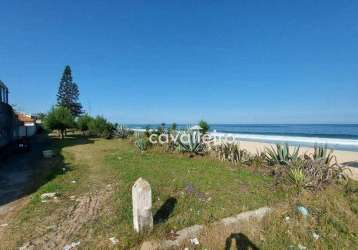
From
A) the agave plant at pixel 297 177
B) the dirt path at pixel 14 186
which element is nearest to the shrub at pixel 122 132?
the dirt path at pixel 14 186

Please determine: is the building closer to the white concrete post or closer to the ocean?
the ocean

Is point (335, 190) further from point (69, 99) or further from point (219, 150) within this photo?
point (69, 99)

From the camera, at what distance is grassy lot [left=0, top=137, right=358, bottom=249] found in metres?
3.59

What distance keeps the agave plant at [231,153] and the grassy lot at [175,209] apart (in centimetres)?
161

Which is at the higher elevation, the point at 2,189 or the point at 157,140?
the point at 157,140

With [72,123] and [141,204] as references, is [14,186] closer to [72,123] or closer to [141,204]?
[141,204]

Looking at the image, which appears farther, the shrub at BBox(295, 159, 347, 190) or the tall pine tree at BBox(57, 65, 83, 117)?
the tall pine tree at BBox(57, 65, 83, 117)

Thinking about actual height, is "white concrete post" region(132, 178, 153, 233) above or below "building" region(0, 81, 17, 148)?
below

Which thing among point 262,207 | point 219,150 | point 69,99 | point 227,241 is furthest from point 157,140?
point 69,99

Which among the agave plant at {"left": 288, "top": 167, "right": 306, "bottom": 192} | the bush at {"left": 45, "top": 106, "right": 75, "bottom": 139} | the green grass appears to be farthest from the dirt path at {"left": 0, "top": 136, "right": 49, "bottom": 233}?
the bush at {"left": 45, "top": 106, "right": 75, "bottom": 139}

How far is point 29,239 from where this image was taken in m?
3.63

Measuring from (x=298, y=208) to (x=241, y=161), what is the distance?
15.6 ft

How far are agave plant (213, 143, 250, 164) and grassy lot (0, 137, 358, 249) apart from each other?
161cm

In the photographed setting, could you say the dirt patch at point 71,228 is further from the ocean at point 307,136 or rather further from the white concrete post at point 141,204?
the ocean at point 307,136
